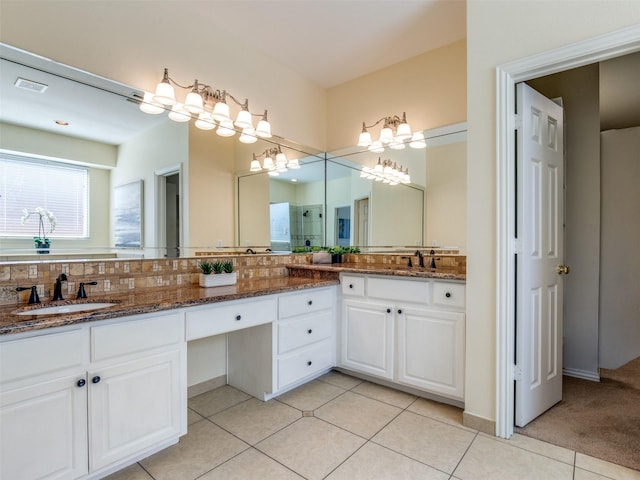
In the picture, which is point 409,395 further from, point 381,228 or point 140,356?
point 140,356

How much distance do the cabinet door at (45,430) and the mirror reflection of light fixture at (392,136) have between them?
2.77m

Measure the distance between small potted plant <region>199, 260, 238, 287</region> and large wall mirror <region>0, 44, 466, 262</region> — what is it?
19 cm

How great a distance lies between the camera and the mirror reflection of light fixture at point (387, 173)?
3.16 metres

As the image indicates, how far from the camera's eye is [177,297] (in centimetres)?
189

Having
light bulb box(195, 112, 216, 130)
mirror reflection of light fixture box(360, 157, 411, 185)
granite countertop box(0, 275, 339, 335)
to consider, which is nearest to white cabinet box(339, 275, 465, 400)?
granite countertop box(0, 275, 339, 335)

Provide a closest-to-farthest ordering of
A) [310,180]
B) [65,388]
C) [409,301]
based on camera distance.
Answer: [65,388], [409,301], [310,180]

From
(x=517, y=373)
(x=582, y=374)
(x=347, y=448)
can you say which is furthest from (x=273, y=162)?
(x=582, y=374)

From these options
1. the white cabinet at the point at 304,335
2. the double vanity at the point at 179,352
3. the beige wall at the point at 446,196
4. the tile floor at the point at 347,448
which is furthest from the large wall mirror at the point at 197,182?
the tile floor at the point at 347,448

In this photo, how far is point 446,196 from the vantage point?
2.83m

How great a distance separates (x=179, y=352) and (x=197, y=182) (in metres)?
1.29

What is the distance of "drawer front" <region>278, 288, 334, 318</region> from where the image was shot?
2.39 meters

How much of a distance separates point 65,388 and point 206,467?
77 centimetres

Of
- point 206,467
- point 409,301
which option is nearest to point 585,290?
point 409,301

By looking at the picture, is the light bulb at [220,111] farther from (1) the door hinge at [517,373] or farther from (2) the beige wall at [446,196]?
(1) the door hinge at [517,373]
